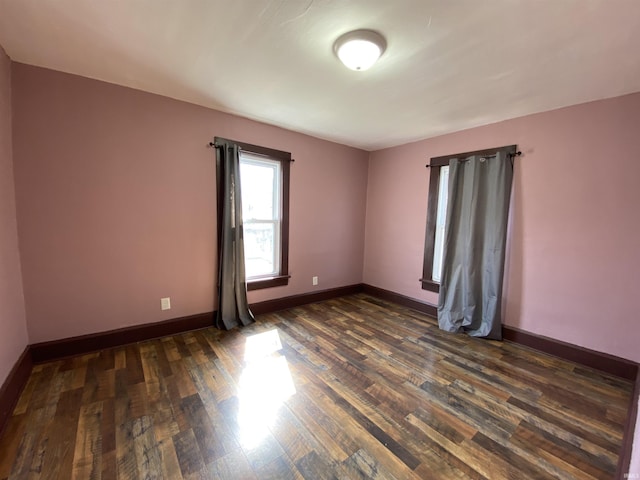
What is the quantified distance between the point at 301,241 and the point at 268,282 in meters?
0.73

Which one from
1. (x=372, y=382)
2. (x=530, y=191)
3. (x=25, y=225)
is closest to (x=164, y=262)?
(x=25, y=225)

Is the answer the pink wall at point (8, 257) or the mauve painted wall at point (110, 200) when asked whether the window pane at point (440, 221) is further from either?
the pink wall at point (8, 257)

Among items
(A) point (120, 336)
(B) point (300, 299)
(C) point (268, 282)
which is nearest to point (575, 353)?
(B) point (300, 299)

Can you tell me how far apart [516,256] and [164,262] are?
3682mm

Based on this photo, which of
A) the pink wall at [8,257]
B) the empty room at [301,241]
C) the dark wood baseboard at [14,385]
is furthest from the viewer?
the pink wall at [8,257]

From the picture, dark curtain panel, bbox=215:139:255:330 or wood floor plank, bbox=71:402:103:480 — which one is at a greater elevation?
dark curtain panel, bbox=215:139:255:330

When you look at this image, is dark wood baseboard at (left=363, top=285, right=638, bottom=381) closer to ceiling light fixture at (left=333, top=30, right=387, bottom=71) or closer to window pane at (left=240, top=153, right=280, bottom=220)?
ceiling light fixture at (left=333, top=30, right=387, bottom=71)

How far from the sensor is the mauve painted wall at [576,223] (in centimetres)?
217

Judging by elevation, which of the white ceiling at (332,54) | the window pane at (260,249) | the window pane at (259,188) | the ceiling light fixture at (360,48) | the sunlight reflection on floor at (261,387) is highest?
the white ceiling at (332,54)

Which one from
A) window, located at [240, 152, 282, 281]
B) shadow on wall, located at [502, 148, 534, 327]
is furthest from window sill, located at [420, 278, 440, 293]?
window, located at [240, 152, 282, 281]

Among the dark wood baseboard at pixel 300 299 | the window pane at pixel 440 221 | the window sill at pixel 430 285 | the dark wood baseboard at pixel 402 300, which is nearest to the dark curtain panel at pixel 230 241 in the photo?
the dark wood baseboard at pixel 300 299

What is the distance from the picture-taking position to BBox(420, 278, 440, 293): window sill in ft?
11.2

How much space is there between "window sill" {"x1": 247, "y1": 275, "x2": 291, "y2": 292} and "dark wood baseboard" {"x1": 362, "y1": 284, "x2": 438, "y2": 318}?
1525 mm

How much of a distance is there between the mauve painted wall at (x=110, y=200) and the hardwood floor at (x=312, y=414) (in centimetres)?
47
